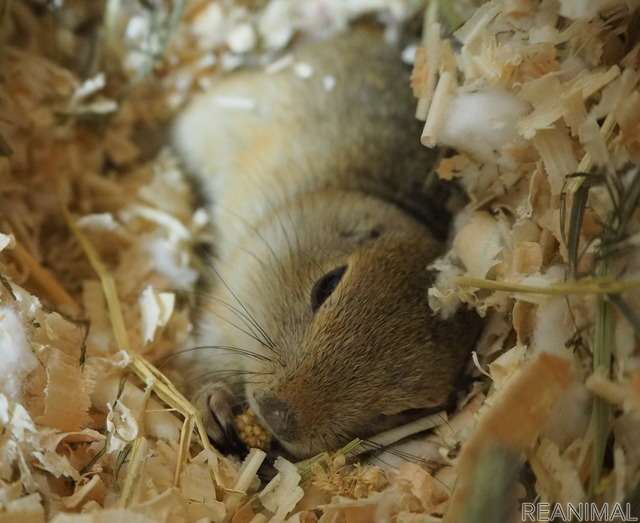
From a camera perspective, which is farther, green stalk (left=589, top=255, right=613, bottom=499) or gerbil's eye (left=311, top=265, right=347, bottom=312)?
gerbil's eye (left=311, top=265, right=347, bottom=312)

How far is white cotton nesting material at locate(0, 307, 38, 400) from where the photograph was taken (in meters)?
1.58

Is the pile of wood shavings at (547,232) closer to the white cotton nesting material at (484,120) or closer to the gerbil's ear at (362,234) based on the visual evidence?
the white cotton nesting material at (484,120)

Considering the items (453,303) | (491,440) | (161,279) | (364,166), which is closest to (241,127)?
(364,166)

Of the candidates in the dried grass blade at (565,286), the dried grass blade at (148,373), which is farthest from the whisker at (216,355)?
the dried grass blade at (565,286)

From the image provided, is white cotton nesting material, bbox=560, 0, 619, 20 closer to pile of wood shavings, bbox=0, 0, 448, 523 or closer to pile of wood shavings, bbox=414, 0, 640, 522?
pile of wood shavings, bbox=414, 0, 640, 522

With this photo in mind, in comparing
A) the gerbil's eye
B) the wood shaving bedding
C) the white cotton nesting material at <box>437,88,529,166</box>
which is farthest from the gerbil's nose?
the white cotton nesting material at <box>437,88,529,166</box>

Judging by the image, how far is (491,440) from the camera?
1408 mm

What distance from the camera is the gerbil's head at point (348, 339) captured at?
1750 mm

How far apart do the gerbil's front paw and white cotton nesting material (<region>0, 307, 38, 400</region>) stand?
0.51 meters

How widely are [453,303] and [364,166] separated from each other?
2.65 ft

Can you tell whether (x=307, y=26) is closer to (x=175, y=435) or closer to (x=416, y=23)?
(x=416, y=23)

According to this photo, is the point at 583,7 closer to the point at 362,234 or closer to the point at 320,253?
the point at 362,234

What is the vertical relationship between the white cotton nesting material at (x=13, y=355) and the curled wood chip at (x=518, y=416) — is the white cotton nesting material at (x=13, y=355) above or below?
→ above

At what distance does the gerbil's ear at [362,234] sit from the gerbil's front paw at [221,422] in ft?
2.16
